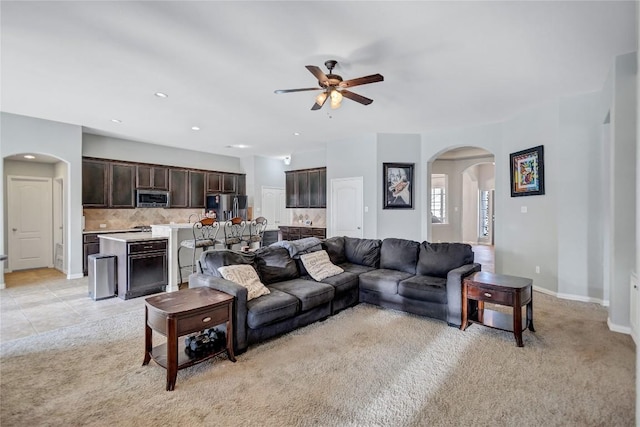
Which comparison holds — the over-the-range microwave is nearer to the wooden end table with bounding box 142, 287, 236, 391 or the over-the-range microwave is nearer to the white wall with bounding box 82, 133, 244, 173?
the white wall with bounding box 82, 133, 244, 173

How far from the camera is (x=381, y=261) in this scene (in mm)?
4551

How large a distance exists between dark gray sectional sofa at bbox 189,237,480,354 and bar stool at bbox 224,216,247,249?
1.60 m

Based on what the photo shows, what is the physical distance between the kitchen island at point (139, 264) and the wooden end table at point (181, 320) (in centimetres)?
233

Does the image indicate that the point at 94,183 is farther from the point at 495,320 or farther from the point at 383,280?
the point at 495,320

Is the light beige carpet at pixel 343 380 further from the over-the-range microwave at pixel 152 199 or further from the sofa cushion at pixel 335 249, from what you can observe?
the over-the-range microwave at pixel 152 199

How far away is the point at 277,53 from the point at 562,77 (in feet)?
11.3

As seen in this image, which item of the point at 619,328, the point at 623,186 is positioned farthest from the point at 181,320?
the point at 623,186

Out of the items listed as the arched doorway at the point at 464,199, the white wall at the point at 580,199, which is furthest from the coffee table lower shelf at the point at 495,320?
the arched doorway at the point at 464,199

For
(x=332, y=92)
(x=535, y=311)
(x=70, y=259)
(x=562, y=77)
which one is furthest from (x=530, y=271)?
(x=70, y=259)

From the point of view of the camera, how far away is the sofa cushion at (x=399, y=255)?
4.27m

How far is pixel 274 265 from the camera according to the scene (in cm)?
387

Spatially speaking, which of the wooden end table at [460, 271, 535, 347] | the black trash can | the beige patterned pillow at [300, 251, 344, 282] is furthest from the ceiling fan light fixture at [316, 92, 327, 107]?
the black trash can

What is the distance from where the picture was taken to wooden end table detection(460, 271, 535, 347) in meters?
3.01

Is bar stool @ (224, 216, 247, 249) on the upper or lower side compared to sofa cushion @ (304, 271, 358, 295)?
upper
